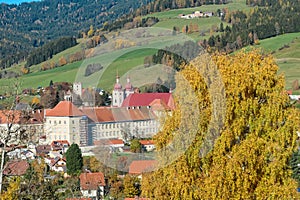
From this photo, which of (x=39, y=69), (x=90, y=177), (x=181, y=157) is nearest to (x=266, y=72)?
(x=181, y=157)

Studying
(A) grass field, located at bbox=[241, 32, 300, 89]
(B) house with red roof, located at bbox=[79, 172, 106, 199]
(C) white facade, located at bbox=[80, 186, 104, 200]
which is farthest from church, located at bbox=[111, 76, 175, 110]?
(C) white facade, located at bbox=[80, 186, 104, 200]

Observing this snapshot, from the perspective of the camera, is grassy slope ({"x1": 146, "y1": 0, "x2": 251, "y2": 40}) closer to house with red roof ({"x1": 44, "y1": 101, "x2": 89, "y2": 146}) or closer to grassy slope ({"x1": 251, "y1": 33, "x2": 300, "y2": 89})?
grassy slope ({"x1": 251, "y1": 33, "x2": 300, "y2": 89})

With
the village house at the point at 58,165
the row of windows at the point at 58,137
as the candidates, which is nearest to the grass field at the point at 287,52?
the row of windows at the point at 58,137

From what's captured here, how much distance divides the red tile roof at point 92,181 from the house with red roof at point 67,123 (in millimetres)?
18940

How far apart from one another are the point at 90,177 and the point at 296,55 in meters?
47.7

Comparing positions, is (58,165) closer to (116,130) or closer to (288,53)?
(116,130)

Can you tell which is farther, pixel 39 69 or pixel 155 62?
pixel 39 69

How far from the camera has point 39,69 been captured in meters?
98.9

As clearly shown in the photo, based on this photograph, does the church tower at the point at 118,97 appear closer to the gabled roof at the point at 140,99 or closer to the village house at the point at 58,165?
the gabled roof at the point at 140,99

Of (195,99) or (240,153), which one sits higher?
(195,99)

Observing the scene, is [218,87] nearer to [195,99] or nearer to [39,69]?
[195,99]

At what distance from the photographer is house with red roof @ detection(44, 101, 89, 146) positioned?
46719mm

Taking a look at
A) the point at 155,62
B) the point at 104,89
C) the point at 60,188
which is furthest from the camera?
the point at 104,89

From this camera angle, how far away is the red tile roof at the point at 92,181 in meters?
25.9
